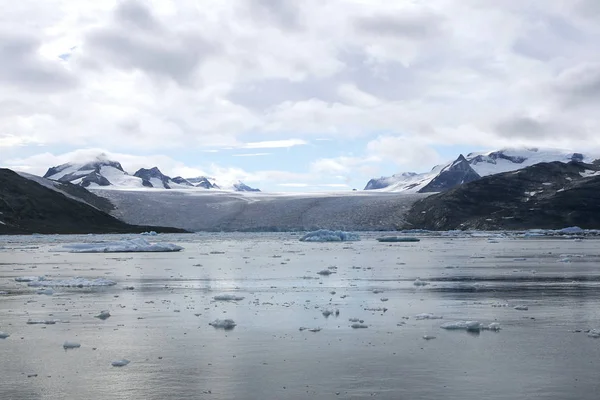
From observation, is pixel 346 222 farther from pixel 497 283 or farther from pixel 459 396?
pixel 459 396

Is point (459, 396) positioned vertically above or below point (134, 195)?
below

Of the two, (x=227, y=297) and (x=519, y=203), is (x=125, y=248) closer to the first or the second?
(x=227, y=297)

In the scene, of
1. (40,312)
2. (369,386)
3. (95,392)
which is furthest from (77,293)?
(369,386)

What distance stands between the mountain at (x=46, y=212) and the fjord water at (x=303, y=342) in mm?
91000

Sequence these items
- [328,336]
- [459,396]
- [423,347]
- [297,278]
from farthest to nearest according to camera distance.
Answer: [297,278]
[328,336]
[423,347]
[459,396]

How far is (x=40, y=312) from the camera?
17844 millimetres

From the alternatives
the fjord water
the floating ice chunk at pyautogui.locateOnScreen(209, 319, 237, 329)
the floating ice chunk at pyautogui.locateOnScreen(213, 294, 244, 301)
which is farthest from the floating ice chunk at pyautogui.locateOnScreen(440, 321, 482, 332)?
the floating ice chunk at pyautogui.locateOnScreen(213, 294, 244, 301)

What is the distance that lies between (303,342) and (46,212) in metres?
114

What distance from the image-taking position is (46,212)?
11969cm

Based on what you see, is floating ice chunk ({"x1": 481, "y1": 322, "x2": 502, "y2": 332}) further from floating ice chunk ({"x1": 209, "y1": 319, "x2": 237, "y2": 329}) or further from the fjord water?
floating ice chunk ({"x1": 209, "y1": 319, "x2": 237, "y2": 329})

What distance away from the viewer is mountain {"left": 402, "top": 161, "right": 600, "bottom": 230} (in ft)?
405

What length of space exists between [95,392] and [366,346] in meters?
5.08

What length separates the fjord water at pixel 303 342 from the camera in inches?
397

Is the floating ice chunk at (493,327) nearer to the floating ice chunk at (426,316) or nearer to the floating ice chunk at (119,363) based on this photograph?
the floating ice chunk at (426,316)
